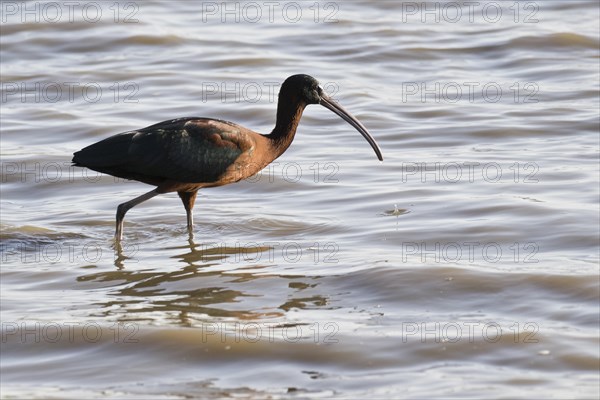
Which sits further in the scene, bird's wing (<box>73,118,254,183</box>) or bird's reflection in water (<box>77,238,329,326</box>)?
bird's wing (<box>73,118,254,183</box>)

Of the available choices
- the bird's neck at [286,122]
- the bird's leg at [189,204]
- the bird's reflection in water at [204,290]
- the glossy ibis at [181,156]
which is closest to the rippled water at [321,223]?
the bird's reflection in water at [204,290]

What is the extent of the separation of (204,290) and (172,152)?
1.62 metres

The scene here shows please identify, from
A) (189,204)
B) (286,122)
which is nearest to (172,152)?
(189,204)

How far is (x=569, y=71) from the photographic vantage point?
1716cm

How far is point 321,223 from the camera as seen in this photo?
1069cm

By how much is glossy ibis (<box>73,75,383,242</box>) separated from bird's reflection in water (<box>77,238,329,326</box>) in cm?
62

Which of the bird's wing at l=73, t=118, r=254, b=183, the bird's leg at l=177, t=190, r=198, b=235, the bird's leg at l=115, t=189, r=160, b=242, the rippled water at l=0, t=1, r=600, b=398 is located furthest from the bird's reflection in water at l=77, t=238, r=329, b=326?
the bird's wing at l=73, t=118, r=254, b=183

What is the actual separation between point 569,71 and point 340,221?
24.4 feet

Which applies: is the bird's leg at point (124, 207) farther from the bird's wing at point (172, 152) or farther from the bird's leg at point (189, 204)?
the bird's leg at point (189, 204)

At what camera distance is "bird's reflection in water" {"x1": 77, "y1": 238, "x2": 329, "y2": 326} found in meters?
8.30

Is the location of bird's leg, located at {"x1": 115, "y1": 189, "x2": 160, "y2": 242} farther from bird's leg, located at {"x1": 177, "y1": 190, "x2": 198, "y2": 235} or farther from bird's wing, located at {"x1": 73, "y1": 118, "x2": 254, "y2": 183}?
bird's leg, located at {"x1": 177, "y1": 190, "x2": 198, "y2": 235}

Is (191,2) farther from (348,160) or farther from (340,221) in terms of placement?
(340,221)

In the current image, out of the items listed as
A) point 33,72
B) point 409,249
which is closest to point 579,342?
point 409,249

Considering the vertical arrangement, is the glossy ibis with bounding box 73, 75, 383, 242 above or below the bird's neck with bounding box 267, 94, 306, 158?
below
